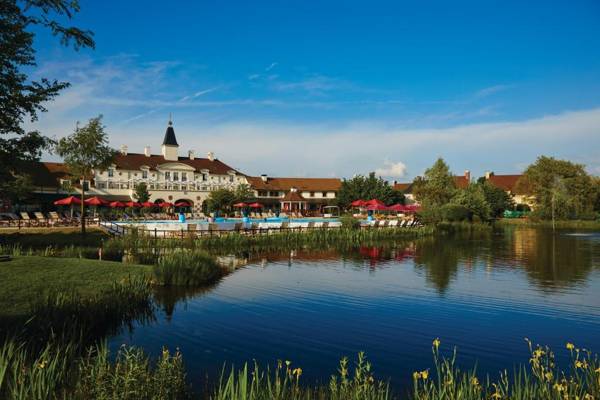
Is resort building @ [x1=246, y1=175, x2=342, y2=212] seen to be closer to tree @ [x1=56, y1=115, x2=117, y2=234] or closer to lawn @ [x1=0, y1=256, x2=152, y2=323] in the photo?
tree @ [x1=56, y1=115, x2=117, y2=234]

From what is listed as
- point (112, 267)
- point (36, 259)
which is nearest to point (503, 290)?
point (112, 267)

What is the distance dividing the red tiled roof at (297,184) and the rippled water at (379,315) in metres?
49.2

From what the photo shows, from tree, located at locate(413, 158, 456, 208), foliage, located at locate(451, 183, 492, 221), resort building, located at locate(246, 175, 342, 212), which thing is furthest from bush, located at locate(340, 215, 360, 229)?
resort building, located at locate(246, 175, 342, 212)

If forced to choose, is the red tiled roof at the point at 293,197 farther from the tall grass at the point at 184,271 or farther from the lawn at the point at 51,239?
the tall grass at the point at 184,271

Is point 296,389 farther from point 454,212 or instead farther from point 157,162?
point 157,162

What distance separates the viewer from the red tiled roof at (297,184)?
7062cm

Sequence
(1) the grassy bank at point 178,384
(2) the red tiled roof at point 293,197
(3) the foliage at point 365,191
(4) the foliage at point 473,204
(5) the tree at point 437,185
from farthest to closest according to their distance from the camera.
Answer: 1. (2) the red tiled roof at point 293,197
2. (3) the foliage at point 365,191
3. (5) the tree at point 437,185
4. (4) the foliage at point 473,204
5. (1) the grassy bank at point 178,384

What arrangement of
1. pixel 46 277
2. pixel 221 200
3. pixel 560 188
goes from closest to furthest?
pixel 46 277 → pixel 221 200 → pixel 560 188

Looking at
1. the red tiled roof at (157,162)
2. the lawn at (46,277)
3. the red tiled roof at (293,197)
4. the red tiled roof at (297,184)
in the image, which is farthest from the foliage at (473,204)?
the lawn at (46,277)

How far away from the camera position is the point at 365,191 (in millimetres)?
63406

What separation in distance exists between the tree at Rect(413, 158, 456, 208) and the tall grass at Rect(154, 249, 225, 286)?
46.8 m

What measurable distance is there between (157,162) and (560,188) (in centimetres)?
5387

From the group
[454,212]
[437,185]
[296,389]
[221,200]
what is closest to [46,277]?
[296,389]

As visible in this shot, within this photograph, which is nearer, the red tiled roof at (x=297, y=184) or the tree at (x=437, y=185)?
the tree at (x=437, y=185)
